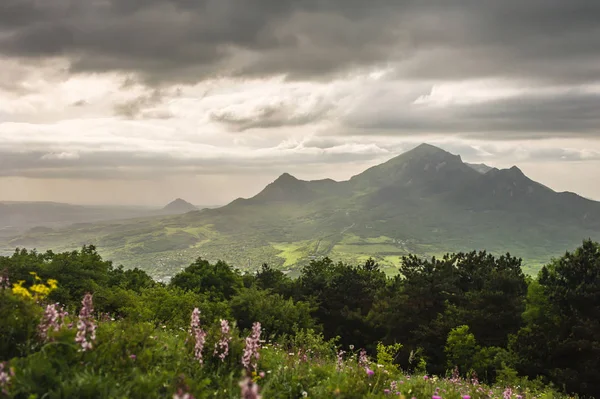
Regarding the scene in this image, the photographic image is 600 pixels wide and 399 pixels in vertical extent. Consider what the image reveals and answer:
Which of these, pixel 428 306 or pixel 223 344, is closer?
pixel 223 344

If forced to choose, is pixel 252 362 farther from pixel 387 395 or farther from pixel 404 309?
pixel 404 309

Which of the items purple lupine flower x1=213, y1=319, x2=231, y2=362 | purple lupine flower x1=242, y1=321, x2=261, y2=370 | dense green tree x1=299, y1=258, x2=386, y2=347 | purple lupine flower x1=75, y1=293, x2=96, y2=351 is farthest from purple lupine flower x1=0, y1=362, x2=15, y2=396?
dense green tree x1=299, y1=258, x2=386, y2=347

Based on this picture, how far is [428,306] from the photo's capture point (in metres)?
46.5

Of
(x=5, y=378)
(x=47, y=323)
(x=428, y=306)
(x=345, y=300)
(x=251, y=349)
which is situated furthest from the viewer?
(x=345, y=300)

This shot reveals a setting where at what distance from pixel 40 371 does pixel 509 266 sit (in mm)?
59218

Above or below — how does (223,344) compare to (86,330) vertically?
below

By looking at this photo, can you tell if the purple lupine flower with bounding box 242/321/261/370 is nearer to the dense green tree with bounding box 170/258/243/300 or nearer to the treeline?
the treeline

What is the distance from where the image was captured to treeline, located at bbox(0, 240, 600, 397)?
29.8 metres

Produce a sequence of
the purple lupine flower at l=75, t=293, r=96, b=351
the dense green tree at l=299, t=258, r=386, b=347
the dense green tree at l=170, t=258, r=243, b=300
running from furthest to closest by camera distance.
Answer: the dense green tree at l=170, t=258, r=243, b=300 < the dense green tree at l=299, t=258, r=386, b=347 < the purple lupine flower at l=75, t=293, r=96, b=351

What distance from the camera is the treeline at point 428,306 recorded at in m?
29.8

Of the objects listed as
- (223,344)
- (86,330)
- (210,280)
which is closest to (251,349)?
(223,344)

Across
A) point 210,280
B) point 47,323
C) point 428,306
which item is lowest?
point 428,306

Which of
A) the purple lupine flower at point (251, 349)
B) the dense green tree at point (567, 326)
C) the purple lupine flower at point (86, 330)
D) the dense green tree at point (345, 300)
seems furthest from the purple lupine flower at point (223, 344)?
the dense green tree at point (345, 300)

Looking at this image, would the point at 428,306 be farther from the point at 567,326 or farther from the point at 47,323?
the point at 47,323
